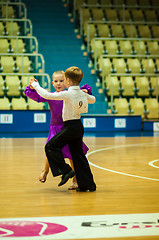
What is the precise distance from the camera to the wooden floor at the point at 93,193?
3422mm

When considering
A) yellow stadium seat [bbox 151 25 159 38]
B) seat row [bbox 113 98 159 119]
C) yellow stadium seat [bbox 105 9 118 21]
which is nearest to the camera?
seat row [bbox 113 98 159 119]

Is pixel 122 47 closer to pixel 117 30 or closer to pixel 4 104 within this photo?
pixel 117 30

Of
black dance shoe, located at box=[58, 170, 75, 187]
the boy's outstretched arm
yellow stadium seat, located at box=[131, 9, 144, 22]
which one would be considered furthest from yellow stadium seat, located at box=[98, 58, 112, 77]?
black dance shoe, located at box=[58, 170, 75, 187]

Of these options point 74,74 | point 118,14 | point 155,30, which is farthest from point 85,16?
point 74,74

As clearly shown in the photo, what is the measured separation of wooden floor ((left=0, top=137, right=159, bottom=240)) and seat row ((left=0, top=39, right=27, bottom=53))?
5812 millimetres

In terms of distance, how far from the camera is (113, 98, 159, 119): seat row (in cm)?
1250

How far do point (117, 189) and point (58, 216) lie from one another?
1.21 meters

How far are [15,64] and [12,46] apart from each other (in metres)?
0.72

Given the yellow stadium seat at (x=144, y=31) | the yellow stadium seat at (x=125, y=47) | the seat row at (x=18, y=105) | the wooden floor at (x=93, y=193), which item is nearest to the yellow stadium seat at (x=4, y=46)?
the seat row at (x=18, y=105)

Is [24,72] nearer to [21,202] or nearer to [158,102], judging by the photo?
[158,102]

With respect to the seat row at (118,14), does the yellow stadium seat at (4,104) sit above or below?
below

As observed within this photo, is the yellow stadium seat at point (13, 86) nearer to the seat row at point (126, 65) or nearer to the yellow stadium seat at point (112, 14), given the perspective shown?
the seat row at point (126, 65)

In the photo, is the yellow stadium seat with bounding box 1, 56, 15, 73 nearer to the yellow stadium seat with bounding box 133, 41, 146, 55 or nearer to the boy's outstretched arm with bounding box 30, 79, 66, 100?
the yellow stadium seat with bounding box 133, 41, 146, 55

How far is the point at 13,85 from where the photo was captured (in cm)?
1188
